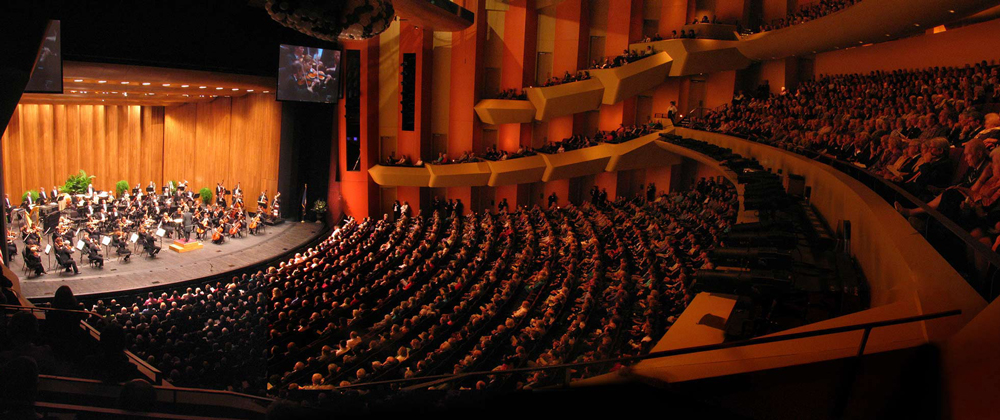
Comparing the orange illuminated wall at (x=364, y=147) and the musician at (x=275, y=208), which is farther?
the orange illuminated wall at (x=364, y=147)

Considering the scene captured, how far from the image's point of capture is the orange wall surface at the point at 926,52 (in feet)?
28.6

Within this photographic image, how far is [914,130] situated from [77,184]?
2147 cm

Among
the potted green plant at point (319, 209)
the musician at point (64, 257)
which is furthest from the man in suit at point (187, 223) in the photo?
the potted green plant at point (319, 209)

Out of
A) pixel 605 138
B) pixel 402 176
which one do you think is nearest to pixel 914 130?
pixel 605 138

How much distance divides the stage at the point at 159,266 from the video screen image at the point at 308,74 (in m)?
3.80

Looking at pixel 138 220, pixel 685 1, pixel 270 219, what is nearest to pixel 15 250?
pixel 138 220

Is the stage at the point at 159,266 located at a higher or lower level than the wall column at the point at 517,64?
lower

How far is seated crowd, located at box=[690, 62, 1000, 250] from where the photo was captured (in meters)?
3.01

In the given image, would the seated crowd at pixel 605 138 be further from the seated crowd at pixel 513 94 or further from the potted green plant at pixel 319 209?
the potted green plant at pixel 319 209

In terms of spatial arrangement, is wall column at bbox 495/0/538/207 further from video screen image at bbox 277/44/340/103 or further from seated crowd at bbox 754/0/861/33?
seated crowd at bbox 754/0/861/33

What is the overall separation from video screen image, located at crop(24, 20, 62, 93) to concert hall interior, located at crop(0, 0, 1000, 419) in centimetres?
4

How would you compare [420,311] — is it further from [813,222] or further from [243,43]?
[243,43]

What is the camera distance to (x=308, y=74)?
15766 mm

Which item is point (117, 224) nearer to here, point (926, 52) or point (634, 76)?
point (634, 76)
